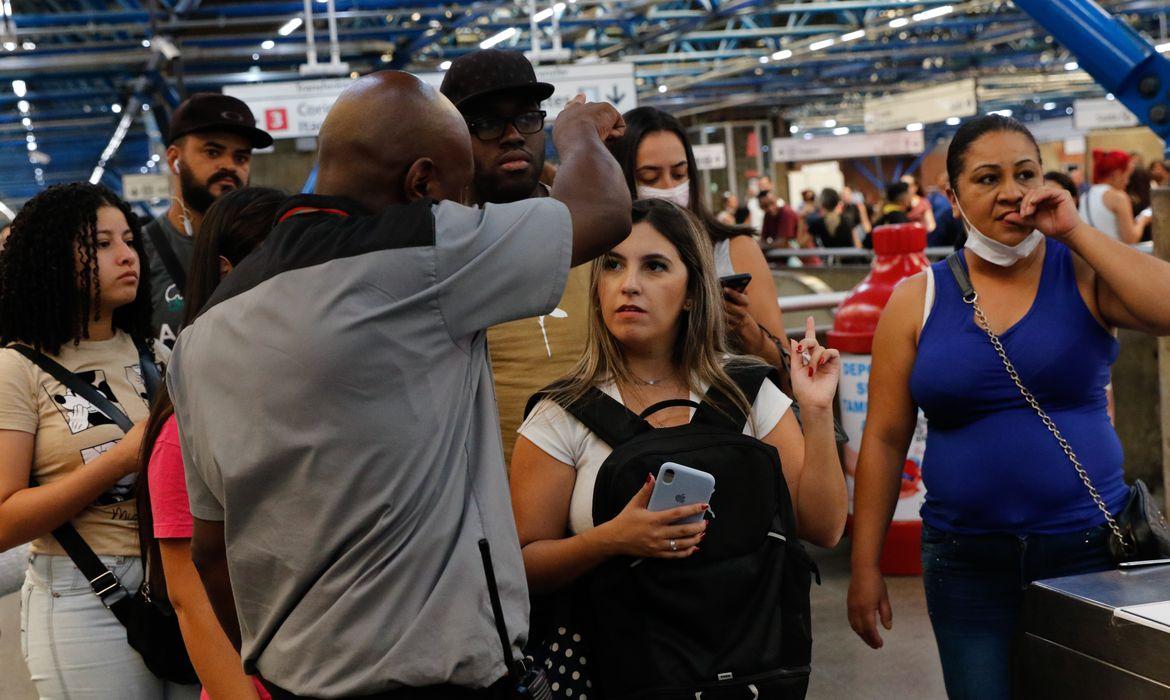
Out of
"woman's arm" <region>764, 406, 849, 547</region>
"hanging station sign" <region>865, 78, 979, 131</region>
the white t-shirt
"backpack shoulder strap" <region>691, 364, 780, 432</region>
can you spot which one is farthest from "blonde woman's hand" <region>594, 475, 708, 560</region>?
"hanging station sign" <region>865, 78, 979, 131</region>

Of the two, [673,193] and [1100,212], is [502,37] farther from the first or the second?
[673,193]

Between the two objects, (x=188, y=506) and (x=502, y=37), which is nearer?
(x=188, y=506)

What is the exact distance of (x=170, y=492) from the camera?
2.19 metres

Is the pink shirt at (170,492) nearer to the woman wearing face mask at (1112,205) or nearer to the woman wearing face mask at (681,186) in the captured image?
the woman wearing face mask at (681,186)

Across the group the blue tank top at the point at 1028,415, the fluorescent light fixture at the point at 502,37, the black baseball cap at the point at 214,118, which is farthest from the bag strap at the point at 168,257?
the fluorescent light fixture at the point at 502,37

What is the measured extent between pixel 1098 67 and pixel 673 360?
87.4 inches

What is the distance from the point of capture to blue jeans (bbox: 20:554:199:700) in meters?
2.55

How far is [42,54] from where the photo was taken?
710 inches

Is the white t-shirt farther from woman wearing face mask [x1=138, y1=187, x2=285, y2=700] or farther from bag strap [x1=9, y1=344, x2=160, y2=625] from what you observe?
bag strap [x1=9, y1=344, x2=160, y2=625]

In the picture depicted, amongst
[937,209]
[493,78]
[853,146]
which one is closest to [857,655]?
[493,78]

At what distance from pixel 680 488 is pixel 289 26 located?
1700cm

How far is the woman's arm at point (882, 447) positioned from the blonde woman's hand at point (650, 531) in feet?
2.53

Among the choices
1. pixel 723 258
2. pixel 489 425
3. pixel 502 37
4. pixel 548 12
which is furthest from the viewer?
pixel 502 37

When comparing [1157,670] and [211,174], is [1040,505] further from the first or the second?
[211,174]
